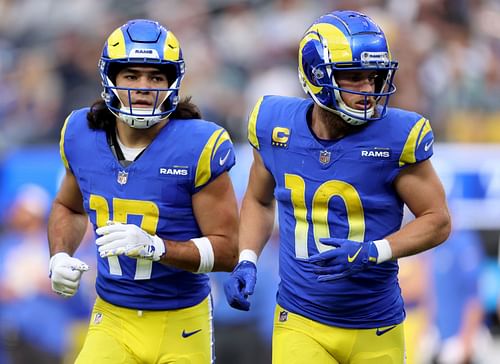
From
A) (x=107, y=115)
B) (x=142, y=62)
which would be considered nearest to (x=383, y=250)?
(x=142, y=62)

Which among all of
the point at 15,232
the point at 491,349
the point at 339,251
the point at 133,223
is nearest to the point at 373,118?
the point at 339,251

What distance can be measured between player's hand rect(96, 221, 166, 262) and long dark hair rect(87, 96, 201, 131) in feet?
1.75

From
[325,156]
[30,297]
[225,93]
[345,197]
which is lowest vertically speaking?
[30,297]

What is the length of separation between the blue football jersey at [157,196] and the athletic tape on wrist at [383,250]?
683 millimetres

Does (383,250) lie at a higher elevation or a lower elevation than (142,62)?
lower

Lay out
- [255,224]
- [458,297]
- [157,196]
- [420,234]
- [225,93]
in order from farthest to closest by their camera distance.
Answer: [225,93] < [458,297] < [255,224] < [157,196] < [420,234]

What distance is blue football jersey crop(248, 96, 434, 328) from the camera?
390 centimetres

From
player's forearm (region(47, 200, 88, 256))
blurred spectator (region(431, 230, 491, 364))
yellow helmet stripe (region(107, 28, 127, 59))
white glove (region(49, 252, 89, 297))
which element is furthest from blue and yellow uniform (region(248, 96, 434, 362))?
blurred spectator (region(431, 230, 491, 364))

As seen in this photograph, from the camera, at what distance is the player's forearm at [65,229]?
432 cm

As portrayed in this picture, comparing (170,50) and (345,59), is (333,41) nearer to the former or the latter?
(345,59)

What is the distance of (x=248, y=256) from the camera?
13.4 ft

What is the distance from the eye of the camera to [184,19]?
8398mm

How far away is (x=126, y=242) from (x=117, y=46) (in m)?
0.80

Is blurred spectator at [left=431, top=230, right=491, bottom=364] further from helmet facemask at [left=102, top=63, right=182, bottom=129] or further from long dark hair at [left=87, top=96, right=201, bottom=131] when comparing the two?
helmet facemask at [left=102, top=63, right=182, bottom=129]
